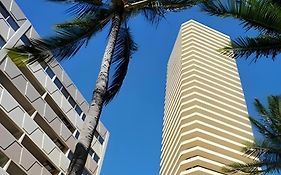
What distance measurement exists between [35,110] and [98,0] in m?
18.9

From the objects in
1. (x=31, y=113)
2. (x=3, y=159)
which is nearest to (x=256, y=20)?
(x=3, y=159)

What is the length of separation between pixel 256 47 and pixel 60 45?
5.11 m

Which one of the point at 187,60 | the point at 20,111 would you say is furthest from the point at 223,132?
the point at 20,111

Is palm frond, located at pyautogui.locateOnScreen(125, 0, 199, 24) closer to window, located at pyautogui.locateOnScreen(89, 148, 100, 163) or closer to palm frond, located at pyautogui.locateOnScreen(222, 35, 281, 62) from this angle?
palm frond, located at pyautogui.locateOnScreen(222, 35, 281, 62)

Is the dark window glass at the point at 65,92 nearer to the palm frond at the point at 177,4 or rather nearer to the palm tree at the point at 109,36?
the palm tree at the point at 109,36

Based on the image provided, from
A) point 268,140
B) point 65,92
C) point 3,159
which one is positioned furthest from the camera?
point 65,92

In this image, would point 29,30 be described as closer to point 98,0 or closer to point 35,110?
point 35,110

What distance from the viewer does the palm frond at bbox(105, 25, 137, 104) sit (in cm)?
1189

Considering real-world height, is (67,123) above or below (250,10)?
below

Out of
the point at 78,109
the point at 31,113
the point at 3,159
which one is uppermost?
the point at 3,159

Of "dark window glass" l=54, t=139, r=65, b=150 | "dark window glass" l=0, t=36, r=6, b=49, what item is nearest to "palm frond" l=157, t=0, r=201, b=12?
"dark window glass" l=0, t=36, r=6, b=49

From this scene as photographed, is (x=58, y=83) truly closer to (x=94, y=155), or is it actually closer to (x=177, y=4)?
(x=94, y=155)

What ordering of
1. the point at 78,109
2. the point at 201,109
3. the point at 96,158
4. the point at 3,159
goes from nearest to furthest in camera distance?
the point at 3,159, the point at 78,109, the point at 96,158, the point at 201,109

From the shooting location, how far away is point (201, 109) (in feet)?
175
